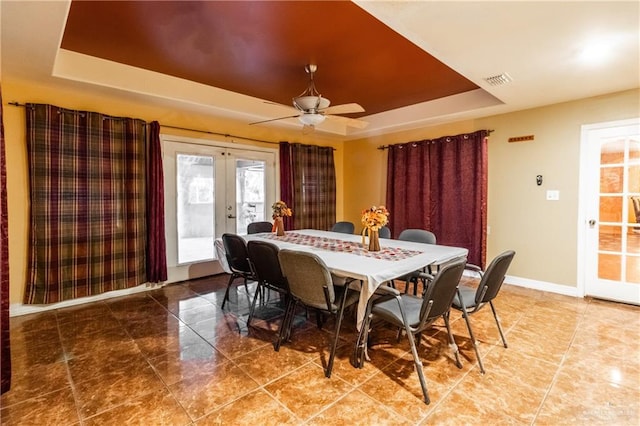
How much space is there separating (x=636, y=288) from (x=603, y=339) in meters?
1.36

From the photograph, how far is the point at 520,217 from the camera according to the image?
4180 millimetres

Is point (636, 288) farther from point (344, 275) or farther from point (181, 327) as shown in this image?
point (181, 327)

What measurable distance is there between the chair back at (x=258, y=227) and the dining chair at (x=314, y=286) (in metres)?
1.90

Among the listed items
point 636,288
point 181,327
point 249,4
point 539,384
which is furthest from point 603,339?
point 249,4

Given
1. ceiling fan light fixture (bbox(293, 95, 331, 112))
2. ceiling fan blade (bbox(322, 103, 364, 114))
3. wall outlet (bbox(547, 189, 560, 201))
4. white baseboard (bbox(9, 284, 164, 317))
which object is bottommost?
white baseboard (bbox(9, 284, 164, 317))

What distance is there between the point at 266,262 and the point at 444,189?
10.8ft

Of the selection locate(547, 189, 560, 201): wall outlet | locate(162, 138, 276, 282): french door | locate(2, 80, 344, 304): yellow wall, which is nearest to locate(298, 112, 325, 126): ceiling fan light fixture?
locate(2, 80, 344, 304): yellow wall

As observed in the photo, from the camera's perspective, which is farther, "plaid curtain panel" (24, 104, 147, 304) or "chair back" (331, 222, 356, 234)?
"chair back" (331, 222, 356, 234)

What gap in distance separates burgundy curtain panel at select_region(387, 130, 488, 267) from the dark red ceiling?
3.21ft

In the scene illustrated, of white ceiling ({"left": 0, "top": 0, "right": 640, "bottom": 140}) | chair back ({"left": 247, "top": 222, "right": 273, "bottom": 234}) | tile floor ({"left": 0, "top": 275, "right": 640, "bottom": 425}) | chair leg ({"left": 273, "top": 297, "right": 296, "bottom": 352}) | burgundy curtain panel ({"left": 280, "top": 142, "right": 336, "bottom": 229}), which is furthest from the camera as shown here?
burgundy curtain panel ({"left": 280, "top": 142, "right": 336, "bottom": 229})

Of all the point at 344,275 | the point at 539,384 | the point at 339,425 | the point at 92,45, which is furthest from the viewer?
the point at 92,45

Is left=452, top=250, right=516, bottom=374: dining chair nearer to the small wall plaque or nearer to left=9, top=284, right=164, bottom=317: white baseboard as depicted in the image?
the small wall plaque

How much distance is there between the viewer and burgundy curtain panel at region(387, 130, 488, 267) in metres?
4.42

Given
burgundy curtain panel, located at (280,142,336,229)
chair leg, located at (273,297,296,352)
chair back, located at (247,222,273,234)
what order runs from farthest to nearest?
burgundy curtain panel, located at (280,142,336,229)
chair back, located at (247,222,273,234)
chair leg, located at (273,297,296,352)
